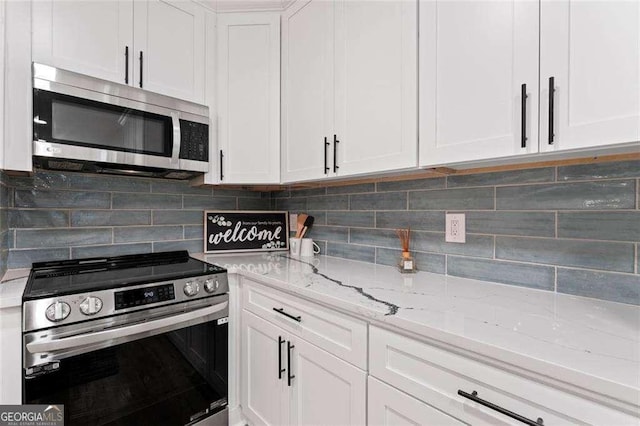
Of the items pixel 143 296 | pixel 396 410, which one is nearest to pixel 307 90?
pixel 143 296

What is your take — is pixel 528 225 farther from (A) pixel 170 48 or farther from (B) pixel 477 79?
(A) pixel 170 48

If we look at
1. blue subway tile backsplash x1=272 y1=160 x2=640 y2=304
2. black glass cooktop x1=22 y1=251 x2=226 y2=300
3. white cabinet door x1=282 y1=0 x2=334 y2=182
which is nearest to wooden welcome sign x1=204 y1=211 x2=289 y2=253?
black glass cooktop x1=22 y1=251 x2=226 y2=300

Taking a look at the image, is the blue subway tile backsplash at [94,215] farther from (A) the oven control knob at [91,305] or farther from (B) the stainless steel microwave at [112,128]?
(A) the oven control knob at [91,305]

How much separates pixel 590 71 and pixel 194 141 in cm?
167

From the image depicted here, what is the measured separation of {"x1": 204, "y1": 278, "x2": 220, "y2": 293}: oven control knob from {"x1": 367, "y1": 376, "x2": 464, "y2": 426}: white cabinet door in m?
0.87

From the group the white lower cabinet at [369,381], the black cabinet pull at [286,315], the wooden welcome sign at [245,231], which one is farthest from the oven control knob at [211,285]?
the wooden welcome sign at [245,231]

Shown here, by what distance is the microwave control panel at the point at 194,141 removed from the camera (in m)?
1.68

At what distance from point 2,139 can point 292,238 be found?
1462mm

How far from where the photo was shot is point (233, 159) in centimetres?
186

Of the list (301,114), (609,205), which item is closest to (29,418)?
(301,114)

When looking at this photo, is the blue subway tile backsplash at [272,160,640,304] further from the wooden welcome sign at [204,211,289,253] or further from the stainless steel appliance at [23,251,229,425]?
the stainless steel appliance at [23,251,229,425]

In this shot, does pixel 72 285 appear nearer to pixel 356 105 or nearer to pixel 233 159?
pixel 233 159

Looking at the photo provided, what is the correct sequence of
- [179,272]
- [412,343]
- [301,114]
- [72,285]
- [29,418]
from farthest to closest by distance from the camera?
[301,114] → [179,272] → [72,285] → [29,418] → [412,343]

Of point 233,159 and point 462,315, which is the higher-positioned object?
point 233,159
